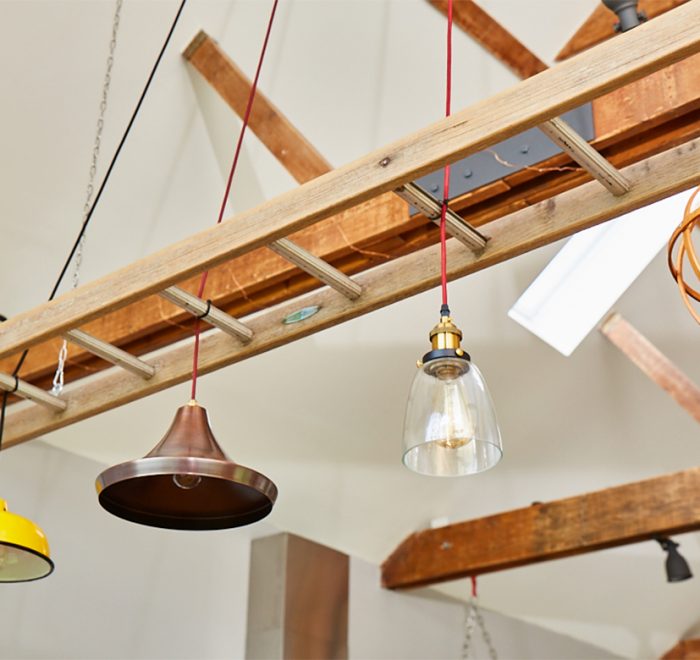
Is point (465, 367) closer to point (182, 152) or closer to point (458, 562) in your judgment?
point (182, 152)

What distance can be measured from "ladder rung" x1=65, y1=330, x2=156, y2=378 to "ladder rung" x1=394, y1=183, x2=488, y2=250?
1.10 m

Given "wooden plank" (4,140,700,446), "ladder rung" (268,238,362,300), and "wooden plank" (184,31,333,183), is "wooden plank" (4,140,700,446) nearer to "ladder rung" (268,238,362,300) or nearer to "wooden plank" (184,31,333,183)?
"ladder rung" (268,238,362,300)

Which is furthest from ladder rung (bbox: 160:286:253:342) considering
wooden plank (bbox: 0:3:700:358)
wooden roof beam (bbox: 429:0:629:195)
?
wooden roof beam (bbox: 429:0:629:195)

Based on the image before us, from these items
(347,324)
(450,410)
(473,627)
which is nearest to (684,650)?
(473,627)

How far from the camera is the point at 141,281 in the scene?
8.71 feet

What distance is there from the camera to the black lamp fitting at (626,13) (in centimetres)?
270

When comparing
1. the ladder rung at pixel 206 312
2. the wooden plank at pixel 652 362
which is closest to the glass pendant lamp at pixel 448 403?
the ladder rung at pixel 206 312

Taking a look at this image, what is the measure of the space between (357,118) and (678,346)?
2.17m

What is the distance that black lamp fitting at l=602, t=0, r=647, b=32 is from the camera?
2699 mm

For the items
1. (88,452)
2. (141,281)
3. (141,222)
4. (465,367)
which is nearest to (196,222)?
(141,222)

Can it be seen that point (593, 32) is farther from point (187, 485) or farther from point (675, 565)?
point (675, 565)

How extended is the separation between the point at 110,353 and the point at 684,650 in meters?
6.00

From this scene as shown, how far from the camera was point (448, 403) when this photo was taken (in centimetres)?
218

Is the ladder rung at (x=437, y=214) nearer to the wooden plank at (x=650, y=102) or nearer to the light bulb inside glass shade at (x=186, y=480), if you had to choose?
the wooden plank at (x=650, y=102)
